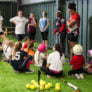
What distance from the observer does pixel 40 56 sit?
295 inches

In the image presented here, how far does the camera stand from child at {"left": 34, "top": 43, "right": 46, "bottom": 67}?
7406 mm

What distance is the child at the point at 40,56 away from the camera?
7.41 m

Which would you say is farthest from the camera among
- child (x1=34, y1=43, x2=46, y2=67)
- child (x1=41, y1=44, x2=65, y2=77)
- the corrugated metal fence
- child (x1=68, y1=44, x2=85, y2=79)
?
the corrugated metal fence

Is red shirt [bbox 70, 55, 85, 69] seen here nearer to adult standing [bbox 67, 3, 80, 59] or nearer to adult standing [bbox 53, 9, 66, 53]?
adult standing [bbox 67, 3, 80, 59]

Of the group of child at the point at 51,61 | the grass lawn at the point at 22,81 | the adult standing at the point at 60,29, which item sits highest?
the adult standing at the point at 60,29

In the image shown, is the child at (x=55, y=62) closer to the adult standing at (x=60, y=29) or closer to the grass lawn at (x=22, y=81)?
the grass lawn at (x=22, y=81)

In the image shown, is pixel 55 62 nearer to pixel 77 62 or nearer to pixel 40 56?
pixel 77 62

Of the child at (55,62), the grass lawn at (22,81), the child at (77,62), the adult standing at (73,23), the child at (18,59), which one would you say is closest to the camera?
the grass lawn at (22,81)

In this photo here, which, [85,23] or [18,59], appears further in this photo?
[85,23]

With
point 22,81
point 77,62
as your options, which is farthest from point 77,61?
point 22,81

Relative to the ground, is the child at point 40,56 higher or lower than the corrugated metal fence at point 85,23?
lower

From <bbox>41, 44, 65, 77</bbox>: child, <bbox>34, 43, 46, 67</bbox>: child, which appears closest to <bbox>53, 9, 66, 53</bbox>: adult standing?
<bbox>34, 43, 46, 67</bbox>: child

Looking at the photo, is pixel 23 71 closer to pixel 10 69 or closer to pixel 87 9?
pixel 10 69

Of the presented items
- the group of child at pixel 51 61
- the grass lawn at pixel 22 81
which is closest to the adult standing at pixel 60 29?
the group of child at pixel 51 61
